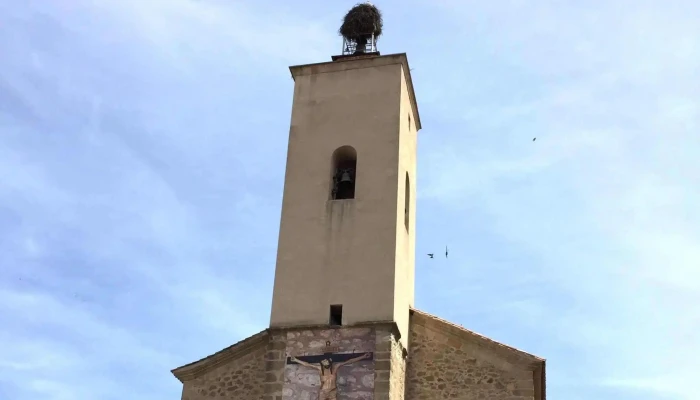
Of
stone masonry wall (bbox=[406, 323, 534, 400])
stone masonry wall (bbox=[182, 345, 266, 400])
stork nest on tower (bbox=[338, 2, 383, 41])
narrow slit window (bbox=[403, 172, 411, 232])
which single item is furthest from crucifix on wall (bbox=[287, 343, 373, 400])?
stork nest on tower (bbox=[338, 2, 383, 41])

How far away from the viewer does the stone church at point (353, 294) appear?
13797mm

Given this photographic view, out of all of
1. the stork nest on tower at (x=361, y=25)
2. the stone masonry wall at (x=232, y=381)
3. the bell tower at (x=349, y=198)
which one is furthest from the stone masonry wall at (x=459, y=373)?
the stork nest on tower at (x=361, y=25)

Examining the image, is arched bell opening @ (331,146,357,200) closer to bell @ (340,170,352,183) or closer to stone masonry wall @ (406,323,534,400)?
bell @ (340,170,352,183)

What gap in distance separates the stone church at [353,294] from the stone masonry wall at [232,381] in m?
0.02

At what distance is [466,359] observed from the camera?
1467cm

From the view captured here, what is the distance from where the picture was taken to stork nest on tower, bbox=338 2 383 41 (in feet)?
63.1

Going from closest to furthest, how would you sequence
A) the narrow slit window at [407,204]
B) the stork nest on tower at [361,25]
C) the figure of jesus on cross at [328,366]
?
1. the figure of jesus on cross at [328,366]
2. the narrow slit window at [407,204]
3. the stork nest on tower at [361,25]

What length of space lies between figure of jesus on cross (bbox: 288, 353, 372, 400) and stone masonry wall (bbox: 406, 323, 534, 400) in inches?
60.7

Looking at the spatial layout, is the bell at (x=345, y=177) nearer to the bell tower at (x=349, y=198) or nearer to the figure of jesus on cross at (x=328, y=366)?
the bell tower at (x=349, y=198)

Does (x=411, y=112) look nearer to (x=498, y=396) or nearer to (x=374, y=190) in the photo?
(x=374, y=190)

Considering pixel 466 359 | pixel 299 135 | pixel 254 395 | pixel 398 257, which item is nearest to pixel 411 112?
pixel 299 135

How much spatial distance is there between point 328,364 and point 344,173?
12.6 feet

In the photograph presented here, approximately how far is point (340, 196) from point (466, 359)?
379cm

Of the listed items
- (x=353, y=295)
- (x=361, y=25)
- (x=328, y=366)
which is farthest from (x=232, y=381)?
(x=361, y=25)
